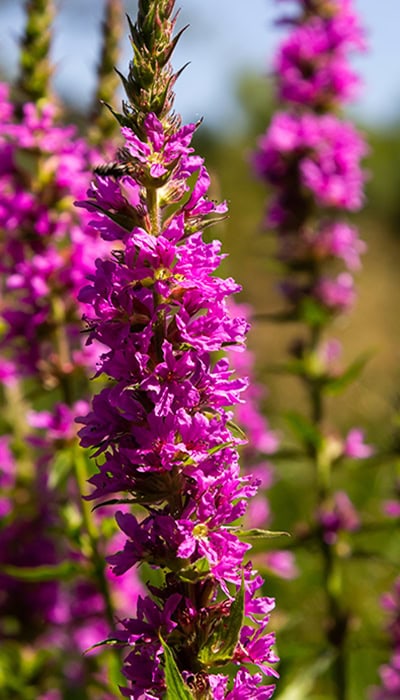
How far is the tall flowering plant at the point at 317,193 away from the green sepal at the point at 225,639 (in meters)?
2.27

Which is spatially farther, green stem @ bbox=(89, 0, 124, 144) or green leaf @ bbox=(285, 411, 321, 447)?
green leaf @ bbox=(285, 411, 321, 447)

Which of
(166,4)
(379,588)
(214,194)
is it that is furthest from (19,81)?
(379,588)

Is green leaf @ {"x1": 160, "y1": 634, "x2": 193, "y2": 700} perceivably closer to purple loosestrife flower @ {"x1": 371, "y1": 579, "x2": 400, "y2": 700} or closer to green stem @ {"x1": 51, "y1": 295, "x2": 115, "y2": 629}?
green stem @ {"x1": 51, "y1": 295, "x2": 115, "y2": 629}

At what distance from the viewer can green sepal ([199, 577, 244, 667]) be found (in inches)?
63.3

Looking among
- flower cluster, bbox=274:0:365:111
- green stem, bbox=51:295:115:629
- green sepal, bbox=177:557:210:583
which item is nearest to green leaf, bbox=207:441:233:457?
green sepal, bbox=177:557:210:583

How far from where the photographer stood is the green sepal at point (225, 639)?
1608 millimetres

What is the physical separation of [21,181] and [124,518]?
6.15ft

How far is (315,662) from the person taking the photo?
3.31m

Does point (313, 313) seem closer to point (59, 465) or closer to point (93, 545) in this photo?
point (59, 465)

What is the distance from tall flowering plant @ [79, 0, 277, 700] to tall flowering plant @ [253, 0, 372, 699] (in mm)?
2286

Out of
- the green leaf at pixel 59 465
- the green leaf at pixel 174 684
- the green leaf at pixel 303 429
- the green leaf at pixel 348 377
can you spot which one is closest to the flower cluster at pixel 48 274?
the green leaf at pixel 59 465

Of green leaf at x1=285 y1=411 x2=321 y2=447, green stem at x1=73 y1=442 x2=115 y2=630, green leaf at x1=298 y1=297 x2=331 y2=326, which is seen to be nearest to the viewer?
green stem at x1=73 y1=442 x2=115 y2=630

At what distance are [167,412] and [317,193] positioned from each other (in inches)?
109

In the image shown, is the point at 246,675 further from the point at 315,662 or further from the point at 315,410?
the point at 315,410
